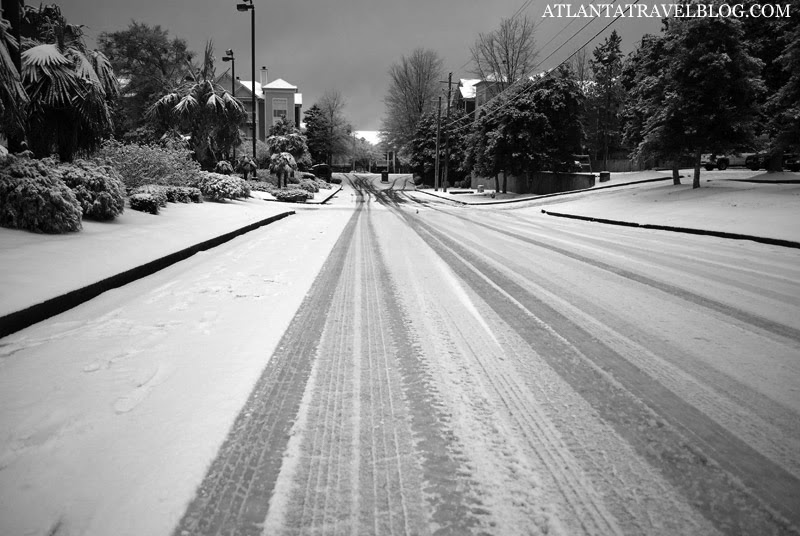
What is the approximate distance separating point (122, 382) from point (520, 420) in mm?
2206

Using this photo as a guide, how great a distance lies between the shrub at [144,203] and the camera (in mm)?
10859

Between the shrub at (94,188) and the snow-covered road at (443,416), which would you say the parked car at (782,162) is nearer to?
the snow-covered road at (443,416)

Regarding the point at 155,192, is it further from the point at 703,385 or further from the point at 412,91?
the point at 412,91

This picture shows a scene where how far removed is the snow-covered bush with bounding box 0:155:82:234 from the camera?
6.60 metres

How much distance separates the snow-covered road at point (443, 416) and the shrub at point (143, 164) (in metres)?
11.4

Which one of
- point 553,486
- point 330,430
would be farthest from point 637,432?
point 330,430

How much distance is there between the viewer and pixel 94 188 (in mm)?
8555

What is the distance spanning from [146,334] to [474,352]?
2.45 metres

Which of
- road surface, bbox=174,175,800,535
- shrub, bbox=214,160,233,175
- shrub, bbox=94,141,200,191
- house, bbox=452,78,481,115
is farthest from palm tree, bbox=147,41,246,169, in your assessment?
house, bbox=452,78,481,115

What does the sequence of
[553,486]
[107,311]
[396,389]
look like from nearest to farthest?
[553,486]
[396,389]
[107,311]

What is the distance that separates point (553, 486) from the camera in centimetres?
181

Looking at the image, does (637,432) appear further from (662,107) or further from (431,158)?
(431,158)

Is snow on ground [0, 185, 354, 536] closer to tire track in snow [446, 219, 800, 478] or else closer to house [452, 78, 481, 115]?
tire track in snow [446, 219, 800, 478]

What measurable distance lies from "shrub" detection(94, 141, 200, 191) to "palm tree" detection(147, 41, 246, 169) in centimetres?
662
